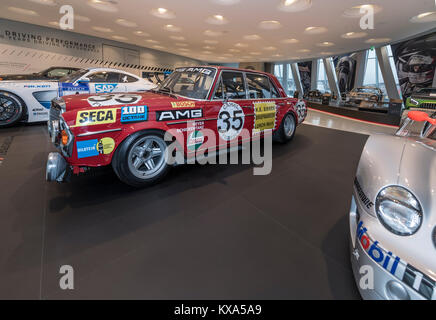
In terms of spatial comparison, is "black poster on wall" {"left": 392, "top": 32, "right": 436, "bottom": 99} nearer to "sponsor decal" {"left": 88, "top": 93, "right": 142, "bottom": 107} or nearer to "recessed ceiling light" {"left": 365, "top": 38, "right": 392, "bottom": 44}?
"recessed ceiling light" {"left": 365, "top": 38, "right": 392, "bottom": 44}

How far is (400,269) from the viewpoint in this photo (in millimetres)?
872

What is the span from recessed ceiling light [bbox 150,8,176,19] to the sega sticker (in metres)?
7.03

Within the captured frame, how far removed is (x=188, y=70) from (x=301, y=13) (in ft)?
20.1

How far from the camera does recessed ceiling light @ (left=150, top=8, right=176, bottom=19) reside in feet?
24.4

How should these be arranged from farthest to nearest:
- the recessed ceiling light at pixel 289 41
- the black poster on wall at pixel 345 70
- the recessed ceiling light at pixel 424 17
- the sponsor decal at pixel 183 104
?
the black poster on wall at pixel 345 70, the recessed ceiling light at pixel 289 41, the recessed ceiling light at pixel 424 17, the sponsor decal at pixel 183 104

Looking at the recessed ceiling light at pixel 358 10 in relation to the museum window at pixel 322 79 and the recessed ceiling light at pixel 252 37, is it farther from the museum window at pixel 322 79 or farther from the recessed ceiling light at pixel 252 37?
the museum window at pixel 322 79

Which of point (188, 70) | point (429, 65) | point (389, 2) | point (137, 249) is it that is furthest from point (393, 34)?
point (137, 249)

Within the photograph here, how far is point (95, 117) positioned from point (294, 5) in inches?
281

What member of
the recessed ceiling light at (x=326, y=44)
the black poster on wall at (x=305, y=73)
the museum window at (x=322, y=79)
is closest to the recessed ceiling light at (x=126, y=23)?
the recessed ceiling light at (x=326, y=44)

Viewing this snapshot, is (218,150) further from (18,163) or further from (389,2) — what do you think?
(389,2)

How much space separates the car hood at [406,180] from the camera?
878 millimetres

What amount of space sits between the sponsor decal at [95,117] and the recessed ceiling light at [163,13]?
23.5ft

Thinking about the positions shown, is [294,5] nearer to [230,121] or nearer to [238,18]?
[238,18]

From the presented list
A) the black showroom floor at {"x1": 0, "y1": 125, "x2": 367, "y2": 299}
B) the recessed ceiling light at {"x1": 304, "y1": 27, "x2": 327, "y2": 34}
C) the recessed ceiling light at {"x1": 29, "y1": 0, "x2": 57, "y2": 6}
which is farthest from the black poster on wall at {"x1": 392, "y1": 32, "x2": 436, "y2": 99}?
the recessed ceiling light at {"x1": 29, "y1": 0, "x2": 57, "y2": 6}
